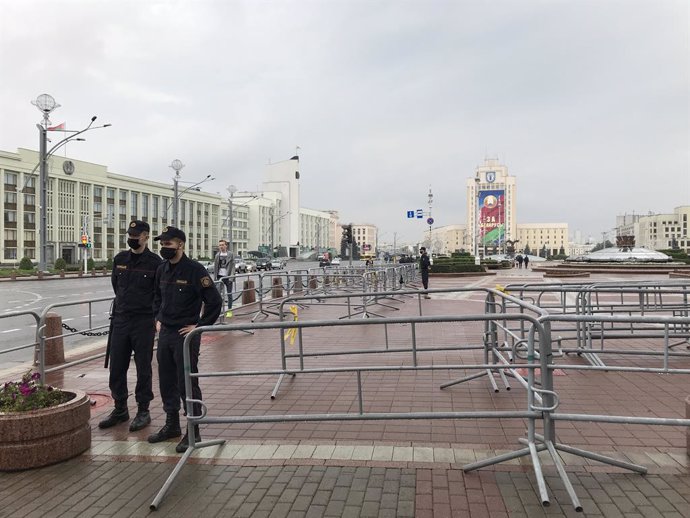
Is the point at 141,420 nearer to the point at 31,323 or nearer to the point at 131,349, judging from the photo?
the point at 131,349

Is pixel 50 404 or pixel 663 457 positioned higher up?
pixel 50 404

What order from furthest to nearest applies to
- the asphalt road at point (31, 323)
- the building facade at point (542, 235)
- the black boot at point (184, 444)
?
the building facade at point (542, 235), the asphalt road at point (31, 323), the black boot at point (184, 444)

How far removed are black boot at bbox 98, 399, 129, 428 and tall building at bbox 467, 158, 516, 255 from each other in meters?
87.1

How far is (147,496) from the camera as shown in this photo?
3.93 metres

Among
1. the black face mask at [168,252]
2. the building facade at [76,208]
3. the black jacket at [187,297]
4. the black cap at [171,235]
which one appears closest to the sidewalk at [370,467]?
the black jacket at [187,297]

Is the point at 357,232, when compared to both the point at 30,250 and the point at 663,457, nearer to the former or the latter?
the point at 30,250

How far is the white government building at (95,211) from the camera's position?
67.1m

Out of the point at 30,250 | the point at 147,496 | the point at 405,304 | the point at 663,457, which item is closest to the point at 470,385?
the point at 663,457

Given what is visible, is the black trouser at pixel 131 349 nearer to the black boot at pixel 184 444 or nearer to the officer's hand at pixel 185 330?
the officer's hand at pixel 185 330

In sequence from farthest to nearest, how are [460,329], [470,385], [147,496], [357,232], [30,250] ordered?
[357,232], [30,250], [460,329], [470,385], [147,496]

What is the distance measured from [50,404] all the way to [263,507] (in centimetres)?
226

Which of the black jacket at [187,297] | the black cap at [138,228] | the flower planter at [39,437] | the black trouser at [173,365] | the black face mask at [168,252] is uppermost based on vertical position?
the black cap at [138,228]

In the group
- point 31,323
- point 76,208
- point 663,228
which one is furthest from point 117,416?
point 663,228

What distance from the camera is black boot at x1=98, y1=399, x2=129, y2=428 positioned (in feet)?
17.9
